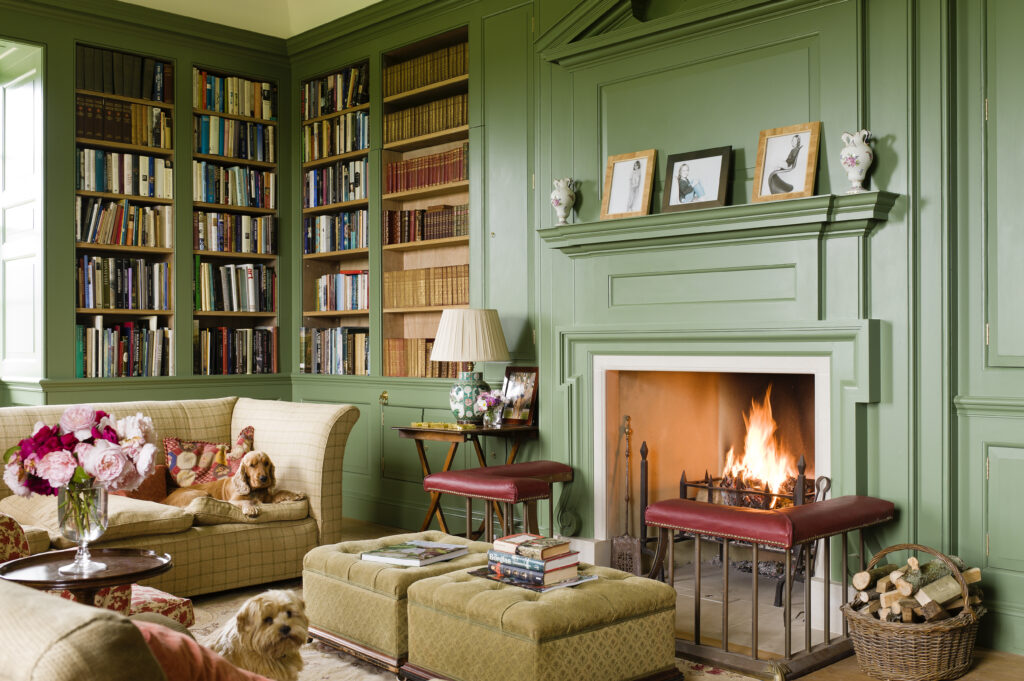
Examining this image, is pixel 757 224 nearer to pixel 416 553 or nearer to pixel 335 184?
pixel 416 553

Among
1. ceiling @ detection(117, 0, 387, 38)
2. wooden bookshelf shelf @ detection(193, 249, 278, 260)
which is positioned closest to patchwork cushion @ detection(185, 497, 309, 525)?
wooden bookshelf shelf @ detection(193, 249, 278, 260)

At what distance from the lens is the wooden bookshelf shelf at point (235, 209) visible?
6.17 m

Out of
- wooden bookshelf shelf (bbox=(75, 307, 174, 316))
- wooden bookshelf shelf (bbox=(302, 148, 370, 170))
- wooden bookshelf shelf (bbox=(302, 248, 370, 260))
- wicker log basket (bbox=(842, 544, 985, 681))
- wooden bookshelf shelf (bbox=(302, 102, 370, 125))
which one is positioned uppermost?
wooden bookshelf shelf (bbox=(302, 102, 370, 125))

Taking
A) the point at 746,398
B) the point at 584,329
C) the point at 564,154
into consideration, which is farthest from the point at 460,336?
the point at 746,398

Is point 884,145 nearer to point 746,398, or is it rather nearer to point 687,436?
point 746,398

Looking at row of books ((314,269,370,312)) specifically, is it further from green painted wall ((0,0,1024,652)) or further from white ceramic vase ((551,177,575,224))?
white ceramic vase ((551,177,575,224))

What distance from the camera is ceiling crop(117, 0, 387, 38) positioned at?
6039 millimetres

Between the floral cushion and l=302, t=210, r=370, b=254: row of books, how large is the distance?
1826mm

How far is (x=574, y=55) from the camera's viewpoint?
15.4ft

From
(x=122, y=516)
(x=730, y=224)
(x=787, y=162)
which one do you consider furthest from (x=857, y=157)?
(x=122, y=516)

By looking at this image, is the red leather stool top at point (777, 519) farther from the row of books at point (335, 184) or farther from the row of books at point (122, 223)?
the row of books at point (122, 223)

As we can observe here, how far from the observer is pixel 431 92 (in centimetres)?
571

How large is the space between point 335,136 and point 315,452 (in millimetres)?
2509

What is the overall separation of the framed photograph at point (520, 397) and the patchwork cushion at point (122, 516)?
1.69m
